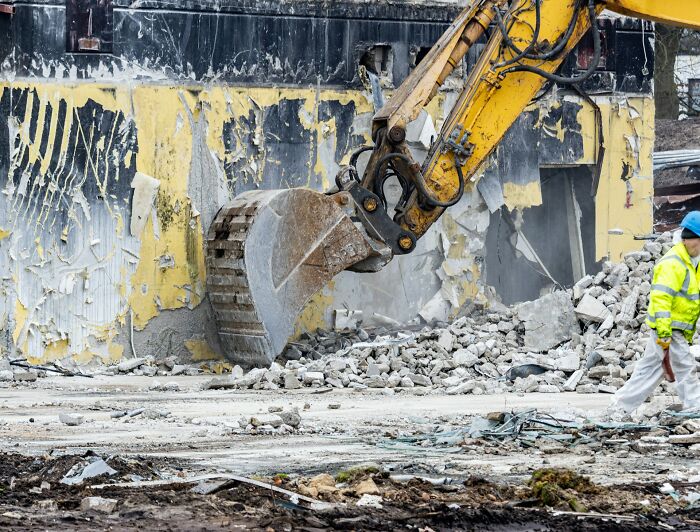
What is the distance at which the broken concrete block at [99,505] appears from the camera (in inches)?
262

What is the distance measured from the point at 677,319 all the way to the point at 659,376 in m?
0.42

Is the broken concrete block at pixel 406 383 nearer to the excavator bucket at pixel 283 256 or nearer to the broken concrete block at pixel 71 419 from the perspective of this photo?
the excavator bucket at pixel 283 256

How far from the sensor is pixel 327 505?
6891mm

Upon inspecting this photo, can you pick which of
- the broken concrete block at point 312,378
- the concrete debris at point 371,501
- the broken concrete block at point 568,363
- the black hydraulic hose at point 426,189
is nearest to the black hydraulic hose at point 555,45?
the black hydraulic hose at point 426,189

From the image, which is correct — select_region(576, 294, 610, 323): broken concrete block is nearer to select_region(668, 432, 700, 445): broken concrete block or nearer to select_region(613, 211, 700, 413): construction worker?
select_region(613, 211, 700, 413): construction worker

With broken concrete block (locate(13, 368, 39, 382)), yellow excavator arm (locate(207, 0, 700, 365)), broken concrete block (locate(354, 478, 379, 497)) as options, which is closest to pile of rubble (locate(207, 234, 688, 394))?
yellow excavator arm (locate(207, 0, 700, 365))

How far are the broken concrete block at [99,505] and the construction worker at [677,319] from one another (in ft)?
14.8

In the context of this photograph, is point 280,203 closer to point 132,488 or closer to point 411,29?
point 411,29

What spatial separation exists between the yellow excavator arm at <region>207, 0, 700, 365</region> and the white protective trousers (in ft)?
13.2

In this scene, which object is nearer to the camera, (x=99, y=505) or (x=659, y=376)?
(x=99, y=505)

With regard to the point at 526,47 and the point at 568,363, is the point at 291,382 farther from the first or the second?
the point at 526,47

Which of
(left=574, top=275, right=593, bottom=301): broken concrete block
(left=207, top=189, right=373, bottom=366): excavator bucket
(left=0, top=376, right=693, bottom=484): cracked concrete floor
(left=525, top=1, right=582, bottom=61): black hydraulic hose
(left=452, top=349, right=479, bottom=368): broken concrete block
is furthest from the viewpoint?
(left=574, top=275, right=593, bottom=301): broken concrete block

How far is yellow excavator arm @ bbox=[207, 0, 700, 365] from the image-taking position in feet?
45.0

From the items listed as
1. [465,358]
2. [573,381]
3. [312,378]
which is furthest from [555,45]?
[312,378]
